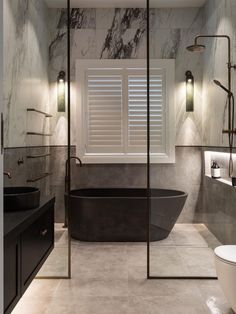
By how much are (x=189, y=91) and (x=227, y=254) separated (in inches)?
66.0

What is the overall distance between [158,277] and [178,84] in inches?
79.1

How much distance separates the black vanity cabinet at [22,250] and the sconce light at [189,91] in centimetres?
176

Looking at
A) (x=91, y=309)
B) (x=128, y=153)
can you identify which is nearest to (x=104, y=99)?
(x=128, y=153)

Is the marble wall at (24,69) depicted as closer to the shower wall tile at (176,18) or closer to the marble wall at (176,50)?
the marble wall at (176,50)

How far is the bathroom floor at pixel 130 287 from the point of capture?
2625 millimetres

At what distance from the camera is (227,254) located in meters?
2.50

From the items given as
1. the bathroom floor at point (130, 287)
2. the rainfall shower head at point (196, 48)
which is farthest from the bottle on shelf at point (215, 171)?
the rainfall shower head at point (196, 48)

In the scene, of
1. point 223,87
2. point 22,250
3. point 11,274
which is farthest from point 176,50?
point 11,274

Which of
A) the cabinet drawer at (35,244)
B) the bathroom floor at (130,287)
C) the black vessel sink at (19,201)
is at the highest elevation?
the black vessel sink at (19,201)

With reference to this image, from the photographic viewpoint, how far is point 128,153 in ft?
13.6

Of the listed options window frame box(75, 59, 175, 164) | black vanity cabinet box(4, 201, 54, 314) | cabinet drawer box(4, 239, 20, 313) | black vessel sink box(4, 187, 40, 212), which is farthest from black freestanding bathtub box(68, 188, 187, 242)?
cabinet drawer box(4, 239, 20, 313)

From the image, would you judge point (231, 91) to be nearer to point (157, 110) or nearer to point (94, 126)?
point (157, 110)

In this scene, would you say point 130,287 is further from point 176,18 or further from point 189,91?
point 176,18

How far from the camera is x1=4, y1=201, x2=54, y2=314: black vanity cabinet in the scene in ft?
5.78
